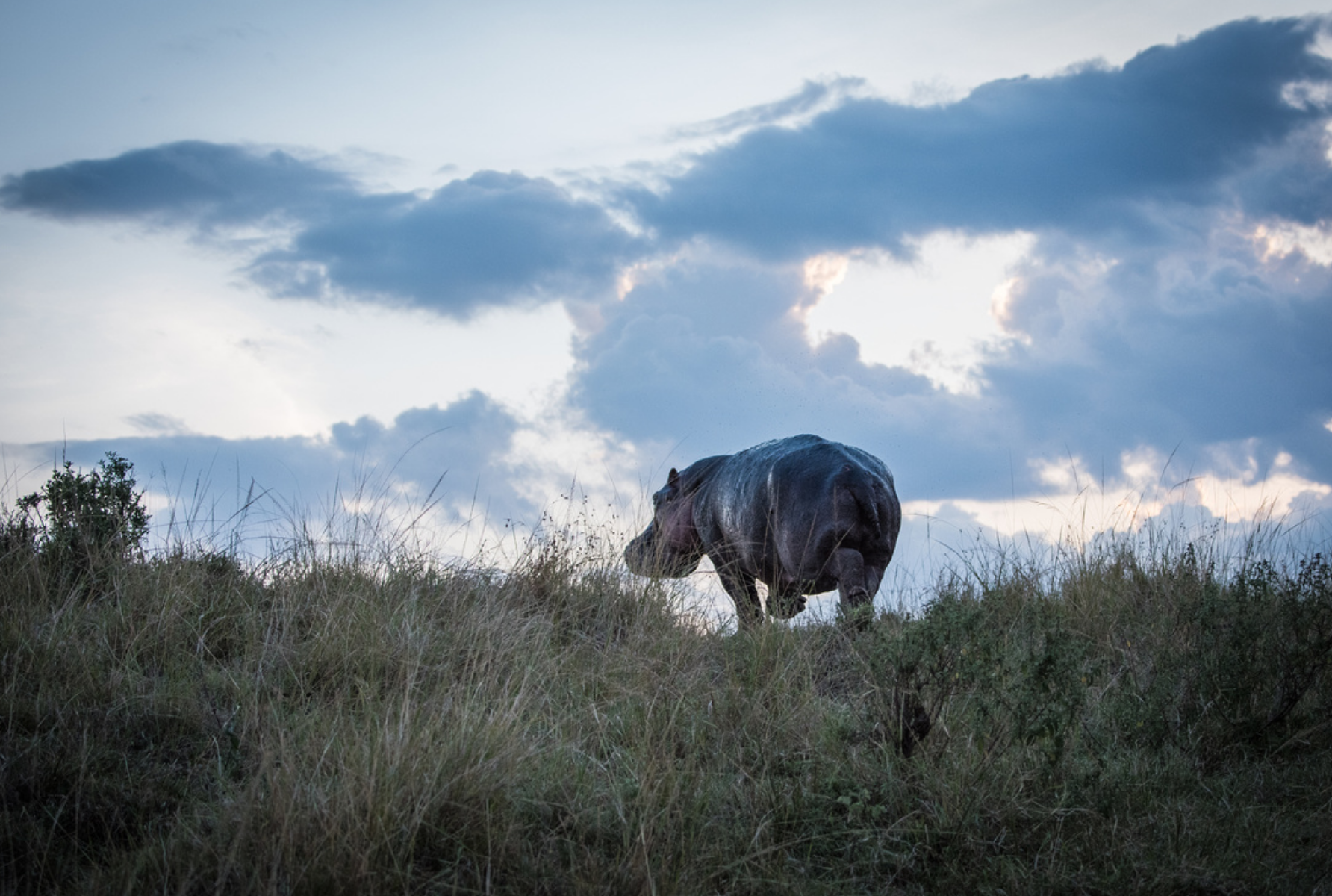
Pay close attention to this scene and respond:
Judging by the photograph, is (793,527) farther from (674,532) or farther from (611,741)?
(611,741)

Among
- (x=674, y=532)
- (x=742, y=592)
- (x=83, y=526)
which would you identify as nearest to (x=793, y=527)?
(x=742, y=592)

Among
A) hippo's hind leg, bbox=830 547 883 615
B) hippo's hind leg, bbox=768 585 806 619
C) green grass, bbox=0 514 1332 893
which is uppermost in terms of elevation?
hippo's hind leg, bbox=830 547 883 615

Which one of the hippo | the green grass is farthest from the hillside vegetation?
the hippo

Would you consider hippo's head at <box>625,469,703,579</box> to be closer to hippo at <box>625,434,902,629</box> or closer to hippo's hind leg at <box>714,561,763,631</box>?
hippo at <box>625,434,902,629</box>

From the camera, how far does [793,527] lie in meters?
7.53

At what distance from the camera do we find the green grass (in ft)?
11.2

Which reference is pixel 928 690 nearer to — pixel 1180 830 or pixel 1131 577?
pixel 1180 830

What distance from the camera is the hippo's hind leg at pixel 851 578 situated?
724 cm

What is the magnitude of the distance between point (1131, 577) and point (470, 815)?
701cm

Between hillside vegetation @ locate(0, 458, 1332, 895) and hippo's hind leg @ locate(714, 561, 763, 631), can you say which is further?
hippo's hind leg @ locate(714, 561, 763, 631)

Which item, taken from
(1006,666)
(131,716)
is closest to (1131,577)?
(1006,666)

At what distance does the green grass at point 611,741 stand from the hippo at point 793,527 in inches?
22.9

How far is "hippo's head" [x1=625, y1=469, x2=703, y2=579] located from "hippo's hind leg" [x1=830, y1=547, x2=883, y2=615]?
190 centimetres

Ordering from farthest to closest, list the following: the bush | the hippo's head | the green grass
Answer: the hippo's head
the bush
the green grass
